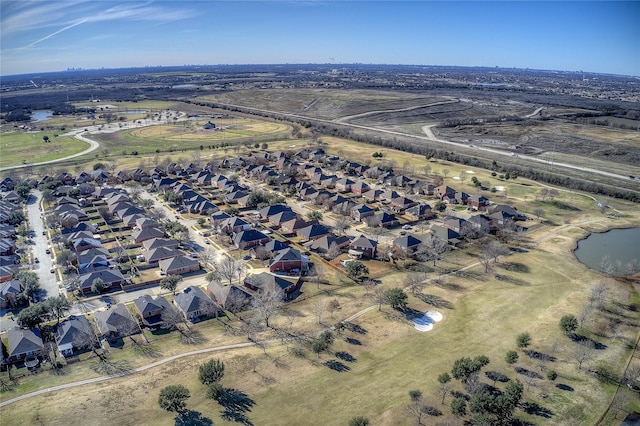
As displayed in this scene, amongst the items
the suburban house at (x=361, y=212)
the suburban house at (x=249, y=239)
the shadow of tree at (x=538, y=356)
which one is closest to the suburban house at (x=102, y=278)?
the suburban house at (x=249, y=239)

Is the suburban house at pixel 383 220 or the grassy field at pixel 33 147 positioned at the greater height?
the grassy field at pixel 33 147

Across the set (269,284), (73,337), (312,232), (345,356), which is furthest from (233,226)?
(345,356)

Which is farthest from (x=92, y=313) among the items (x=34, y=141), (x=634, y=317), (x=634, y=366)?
(x=34, y=141)

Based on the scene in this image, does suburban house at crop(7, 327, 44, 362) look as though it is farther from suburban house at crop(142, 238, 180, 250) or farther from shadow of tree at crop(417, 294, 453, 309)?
shadow of tree at crop(417, 294, 453, 309)

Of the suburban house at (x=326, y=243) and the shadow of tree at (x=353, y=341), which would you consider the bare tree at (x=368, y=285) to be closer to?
the shadow of tree at (x=353, y=341)

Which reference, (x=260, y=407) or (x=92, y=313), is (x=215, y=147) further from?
(x=260, y=407)

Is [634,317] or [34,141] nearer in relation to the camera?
[634,317]

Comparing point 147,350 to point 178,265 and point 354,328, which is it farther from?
point 354,328
